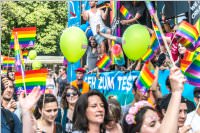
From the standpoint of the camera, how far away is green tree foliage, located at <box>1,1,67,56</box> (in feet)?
84.3

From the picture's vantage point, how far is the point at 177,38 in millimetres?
5266

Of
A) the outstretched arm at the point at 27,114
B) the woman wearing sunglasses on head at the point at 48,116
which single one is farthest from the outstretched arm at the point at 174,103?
the woman wearing sunglasses on head at the point at 48,116

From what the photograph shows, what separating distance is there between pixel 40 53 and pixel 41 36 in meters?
1.17

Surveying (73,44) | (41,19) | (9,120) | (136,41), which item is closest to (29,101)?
(9,120)

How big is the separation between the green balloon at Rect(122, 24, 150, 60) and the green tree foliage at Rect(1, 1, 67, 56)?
62.9 ft

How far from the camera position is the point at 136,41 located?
6180mm

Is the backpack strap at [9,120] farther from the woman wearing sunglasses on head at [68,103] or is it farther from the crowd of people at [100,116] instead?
the woman wearing sunglasses on head at [68,103]

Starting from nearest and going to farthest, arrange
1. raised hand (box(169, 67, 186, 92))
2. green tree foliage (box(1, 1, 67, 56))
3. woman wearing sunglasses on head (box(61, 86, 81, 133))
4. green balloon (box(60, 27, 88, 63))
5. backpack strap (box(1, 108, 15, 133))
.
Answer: raised hand (box(169, 67, 186, 92))
backpack strap (box(1, 108, 15, 133))
woman wearing sunglasses on head (box(61, 86, 81, 133))
green balloon (box(60, 27, 88, 63))
green tree foliage (box(1, 1, 67, 56))

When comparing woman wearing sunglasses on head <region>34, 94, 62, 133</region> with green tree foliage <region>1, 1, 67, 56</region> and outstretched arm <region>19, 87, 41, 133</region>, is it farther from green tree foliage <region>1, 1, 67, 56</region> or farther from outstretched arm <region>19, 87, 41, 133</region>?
green tree foliage <region>1, 1, 67, 56</region>

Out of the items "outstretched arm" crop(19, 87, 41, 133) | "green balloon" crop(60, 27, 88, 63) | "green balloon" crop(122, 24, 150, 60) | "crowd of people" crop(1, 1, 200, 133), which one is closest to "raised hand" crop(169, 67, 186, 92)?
"crowd of people" crop(1, 1, 200, 133)

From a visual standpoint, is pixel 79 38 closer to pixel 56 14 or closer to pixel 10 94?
pixel 10 94

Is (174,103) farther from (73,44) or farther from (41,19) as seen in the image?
(41,19)

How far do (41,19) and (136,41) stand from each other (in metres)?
20.4

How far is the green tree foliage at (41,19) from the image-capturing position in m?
25.7
